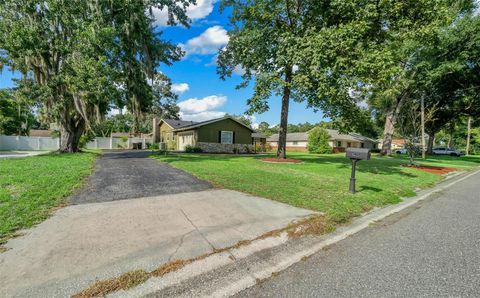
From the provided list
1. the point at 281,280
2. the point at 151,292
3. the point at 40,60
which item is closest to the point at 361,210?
the point at 281,280

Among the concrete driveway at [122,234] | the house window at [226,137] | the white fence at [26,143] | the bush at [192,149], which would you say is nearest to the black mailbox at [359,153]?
the concrete driveway at [122,234]

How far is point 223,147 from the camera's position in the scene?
81.0 ft

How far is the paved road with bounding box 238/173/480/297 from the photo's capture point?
2.19 metres

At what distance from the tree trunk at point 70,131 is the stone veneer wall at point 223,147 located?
1012cm

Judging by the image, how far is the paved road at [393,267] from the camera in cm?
219

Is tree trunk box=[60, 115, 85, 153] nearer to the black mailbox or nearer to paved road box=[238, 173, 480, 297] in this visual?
the black mailbox

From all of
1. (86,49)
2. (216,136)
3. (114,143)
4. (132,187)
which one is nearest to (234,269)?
(132,187)

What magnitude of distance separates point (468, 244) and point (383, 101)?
30.2 metres

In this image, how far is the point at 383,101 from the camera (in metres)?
28.4

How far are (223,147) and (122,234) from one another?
70.9 feet

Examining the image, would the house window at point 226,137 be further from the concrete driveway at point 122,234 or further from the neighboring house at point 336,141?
the neighboring house at point 336,141

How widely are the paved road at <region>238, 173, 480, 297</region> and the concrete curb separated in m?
0.13

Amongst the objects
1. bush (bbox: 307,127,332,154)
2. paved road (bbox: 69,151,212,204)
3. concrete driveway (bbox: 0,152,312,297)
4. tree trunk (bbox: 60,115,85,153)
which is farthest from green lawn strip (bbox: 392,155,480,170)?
tree trunk (bbox: 60,115,85,153)

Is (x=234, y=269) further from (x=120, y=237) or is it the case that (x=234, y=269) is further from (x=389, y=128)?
(x=389, y=128)
